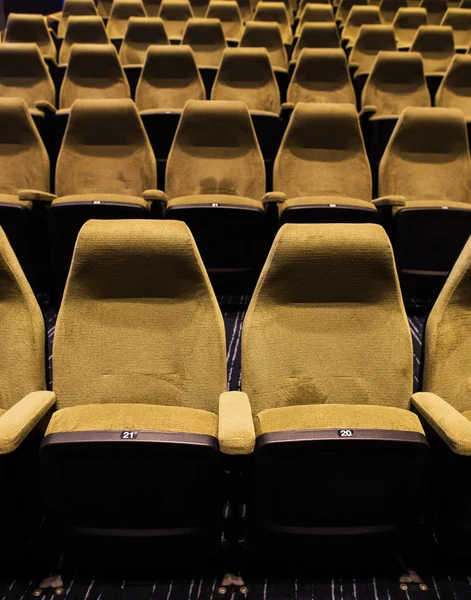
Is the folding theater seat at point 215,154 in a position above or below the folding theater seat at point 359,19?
below

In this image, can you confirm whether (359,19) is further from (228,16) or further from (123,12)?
(123,12)

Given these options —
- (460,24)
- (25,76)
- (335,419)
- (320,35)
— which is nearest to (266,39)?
(320,35)

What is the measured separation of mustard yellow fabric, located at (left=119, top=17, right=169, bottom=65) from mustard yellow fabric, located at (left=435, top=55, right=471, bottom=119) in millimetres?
763

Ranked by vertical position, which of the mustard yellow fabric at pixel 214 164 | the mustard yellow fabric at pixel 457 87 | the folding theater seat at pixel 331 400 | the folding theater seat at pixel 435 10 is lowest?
the folding theater seat at pixel 331 400

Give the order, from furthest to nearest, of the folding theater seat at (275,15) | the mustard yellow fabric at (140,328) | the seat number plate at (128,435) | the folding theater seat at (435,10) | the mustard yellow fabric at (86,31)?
the folding theater seat at (435,10) → the folding theater seat at (275,15) → the mustard yellow fabric at (86,31) → the mustard yellow fabric at (140,328) → the seat number plate at (128,435)

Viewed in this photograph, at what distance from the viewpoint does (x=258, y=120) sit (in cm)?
102

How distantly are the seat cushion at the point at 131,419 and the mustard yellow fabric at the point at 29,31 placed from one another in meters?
1.38

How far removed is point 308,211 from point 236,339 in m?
0.20

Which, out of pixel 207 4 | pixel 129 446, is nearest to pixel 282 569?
pixel 129 446

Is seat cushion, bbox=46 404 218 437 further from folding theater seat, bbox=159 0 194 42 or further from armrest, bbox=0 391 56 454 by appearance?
folding theater seat, bbox=159 0 194 42

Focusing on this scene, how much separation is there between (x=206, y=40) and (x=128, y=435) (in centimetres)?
141

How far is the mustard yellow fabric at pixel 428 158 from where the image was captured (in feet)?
3.03

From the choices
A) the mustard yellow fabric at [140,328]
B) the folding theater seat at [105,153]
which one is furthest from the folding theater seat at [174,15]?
the mustard yellow fabric at [140,328]

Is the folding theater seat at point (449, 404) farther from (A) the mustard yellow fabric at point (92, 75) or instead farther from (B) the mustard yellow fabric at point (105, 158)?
(A) the mustard yellow fabric at point (92, 75)
